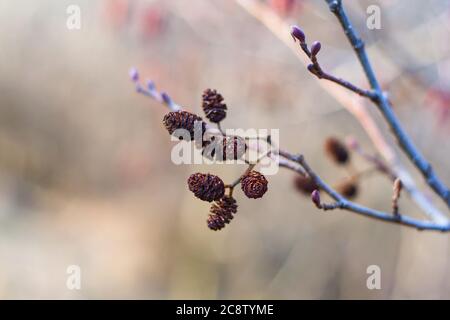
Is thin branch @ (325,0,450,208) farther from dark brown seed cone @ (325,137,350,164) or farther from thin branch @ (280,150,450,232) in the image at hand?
dark brown seed cone @ (325,137,350,164)

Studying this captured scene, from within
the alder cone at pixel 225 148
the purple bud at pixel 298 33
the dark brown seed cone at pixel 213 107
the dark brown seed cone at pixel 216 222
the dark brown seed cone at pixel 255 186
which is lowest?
the dark brown seed cone at pixel 216 222

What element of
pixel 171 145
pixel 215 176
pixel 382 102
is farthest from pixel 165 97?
pixel 171 145

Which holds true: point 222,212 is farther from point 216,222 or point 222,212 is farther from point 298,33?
point 298,33

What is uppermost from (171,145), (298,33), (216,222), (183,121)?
(171,145)

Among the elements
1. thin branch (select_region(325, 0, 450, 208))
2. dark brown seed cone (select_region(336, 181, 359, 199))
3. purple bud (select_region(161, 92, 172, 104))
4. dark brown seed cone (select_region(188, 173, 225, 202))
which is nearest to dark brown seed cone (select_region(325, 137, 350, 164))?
dark brown seed cone (select_region(336, 181, 359, 199))

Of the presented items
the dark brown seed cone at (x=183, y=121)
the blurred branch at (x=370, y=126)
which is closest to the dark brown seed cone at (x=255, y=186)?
the dark brown seed cone at (x=183, y=121)

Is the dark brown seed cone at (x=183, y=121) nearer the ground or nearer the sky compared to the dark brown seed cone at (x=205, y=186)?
nearer the sky

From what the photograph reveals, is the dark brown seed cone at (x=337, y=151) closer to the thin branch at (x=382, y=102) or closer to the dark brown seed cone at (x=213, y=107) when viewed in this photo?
the thin branch at (x=382, y=102)
